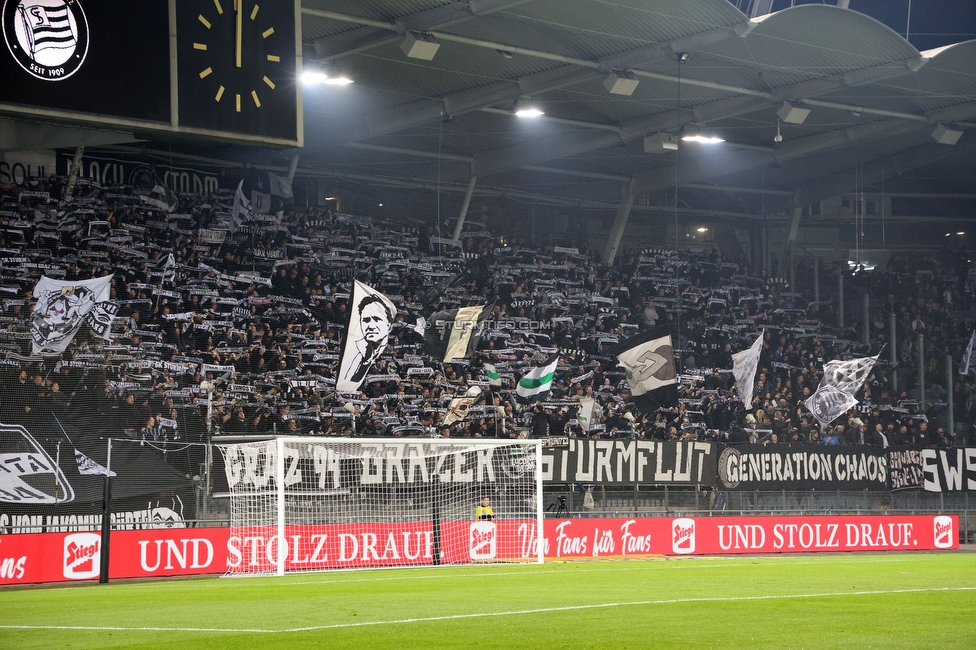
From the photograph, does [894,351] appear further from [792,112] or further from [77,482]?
[77,482]

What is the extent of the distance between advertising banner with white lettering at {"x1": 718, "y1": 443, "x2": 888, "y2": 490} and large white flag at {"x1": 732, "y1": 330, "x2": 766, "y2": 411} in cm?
318

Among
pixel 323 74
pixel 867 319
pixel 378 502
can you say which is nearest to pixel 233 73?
pixel 378 502

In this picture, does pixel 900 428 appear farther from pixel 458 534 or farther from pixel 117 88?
pixel 117 88

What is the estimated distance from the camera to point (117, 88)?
858cm

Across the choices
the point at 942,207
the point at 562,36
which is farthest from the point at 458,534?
the point at 942,207

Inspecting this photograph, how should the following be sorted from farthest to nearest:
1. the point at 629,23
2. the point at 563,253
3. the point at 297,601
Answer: the point at 563,253
the point at 629,23
the point at 297,601

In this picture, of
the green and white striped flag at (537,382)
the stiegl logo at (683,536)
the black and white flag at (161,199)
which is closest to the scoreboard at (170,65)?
the stiegl logo at (683,536)

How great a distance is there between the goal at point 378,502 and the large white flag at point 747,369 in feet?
28.3

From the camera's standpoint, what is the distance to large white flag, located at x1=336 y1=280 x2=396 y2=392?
72.4 ft

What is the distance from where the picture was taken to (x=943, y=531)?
27.2 metres

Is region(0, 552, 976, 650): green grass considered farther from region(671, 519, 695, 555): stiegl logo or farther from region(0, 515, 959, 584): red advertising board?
region(671, 519, 695, 555): stiegl logo

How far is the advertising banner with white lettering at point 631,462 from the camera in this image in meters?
24.0

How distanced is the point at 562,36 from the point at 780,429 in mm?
11402

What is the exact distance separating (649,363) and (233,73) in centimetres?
1985
